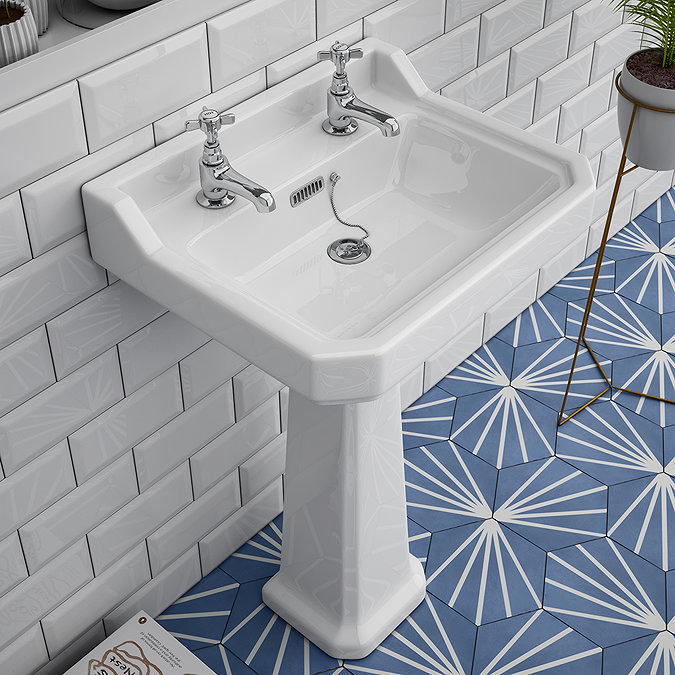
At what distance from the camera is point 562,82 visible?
246cm

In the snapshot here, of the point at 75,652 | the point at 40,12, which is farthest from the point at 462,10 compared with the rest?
the point at 75,652

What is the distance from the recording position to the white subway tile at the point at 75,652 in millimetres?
1885

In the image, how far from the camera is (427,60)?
203 centimetres

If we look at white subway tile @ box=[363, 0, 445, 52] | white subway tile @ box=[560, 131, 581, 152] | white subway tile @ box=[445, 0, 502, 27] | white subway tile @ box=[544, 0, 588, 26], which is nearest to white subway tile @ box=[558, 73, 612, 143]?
white subway tile @ box=[560, 131, 581, 152]

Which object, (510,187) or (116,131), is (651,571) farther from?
(116,131)

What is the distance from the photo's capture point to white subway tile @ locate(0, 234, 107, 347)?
57.4 inches

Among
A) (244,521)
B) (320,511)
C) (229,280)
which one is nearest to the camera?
(229,280)

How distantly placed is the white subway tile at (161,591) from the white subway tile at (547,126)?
130cm

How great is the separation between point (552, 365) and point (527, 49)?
2.70ft

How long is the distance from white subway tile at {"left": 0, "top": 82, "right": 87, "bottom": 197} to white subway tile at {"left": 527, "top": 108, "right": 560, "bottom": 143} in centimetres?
135

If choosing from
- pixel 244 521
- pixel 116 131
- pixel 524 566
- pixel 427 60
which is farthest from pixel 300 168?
pixel 524 566

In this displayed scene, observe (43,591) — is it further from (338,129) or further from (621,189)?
(621,189)

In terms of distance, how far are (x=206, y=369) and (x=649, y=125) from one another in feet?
3.46

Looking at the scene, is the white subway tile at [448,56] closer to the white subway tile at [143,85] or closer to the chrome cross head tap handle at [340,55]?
the chrome cross head tap handle at [340,55]
